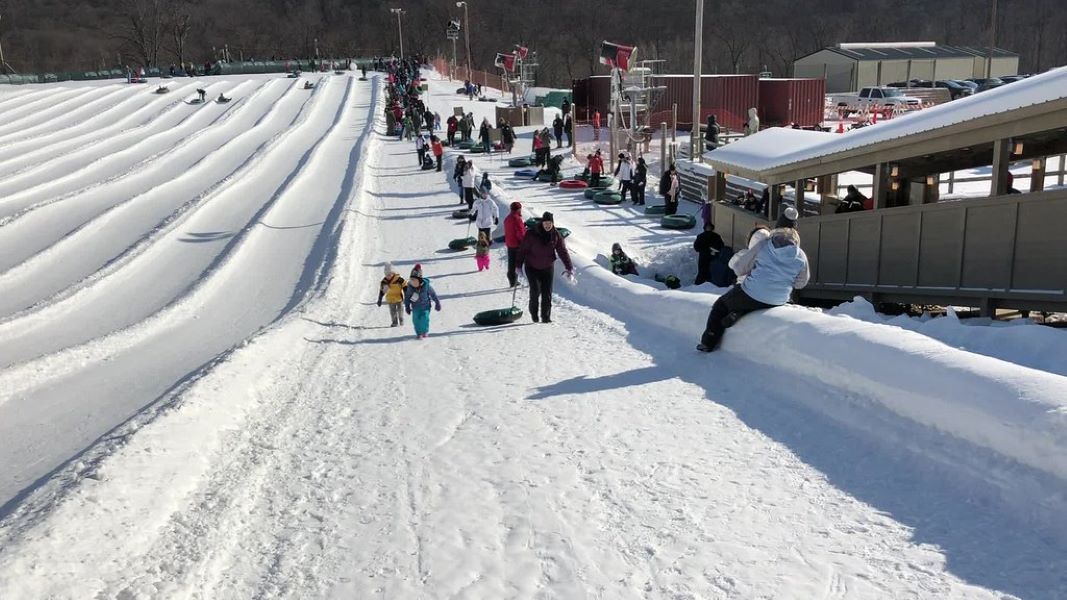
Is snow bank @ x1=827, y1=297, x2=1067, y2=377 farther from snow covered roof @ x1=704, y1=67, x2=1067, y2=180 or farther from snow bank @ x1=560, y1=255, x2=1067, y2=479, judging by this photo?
snow covered roof @ x1=704, y1=67, x2=1067, y2=180

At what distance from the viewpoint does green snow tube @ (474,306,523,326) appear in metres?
11.5

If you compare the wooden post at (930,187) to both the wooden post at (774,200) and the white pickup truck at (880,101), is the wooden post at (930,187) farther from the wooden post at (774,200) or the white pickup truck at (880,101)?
the white pickup truck at (880,101)

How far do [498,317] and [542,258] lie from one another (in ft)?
3.49

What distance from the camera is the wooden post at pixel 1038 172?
36.3 ft

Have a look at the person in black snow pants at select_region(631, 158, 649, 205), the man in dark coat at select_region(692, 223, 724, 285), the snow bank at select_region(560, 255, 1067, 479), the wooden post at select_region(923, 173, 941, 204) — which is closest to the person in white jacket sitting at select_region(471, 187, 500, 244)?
the man in dark coat at select_region(692, 223, 724, 285)

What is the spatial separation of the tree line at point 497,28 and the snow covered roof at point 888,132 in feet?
298

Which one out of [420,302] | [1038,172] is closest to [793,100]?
[1038,172]

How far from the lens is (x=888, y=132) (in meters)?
11.7

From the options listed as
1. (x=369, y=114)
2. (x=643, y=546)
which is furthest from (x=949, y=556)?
(x=369, y=114)

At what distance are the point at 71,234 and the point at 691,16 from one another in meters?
120

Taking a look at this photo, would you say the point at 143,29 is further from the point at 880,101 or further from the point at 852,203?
the point at 852,203

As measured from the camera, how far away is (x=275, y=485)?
5938mm

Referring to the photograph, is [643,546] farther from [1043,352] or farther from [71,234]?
[71,234]

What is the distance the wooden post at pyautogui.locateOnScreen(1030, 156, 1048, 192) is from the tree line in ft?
312
